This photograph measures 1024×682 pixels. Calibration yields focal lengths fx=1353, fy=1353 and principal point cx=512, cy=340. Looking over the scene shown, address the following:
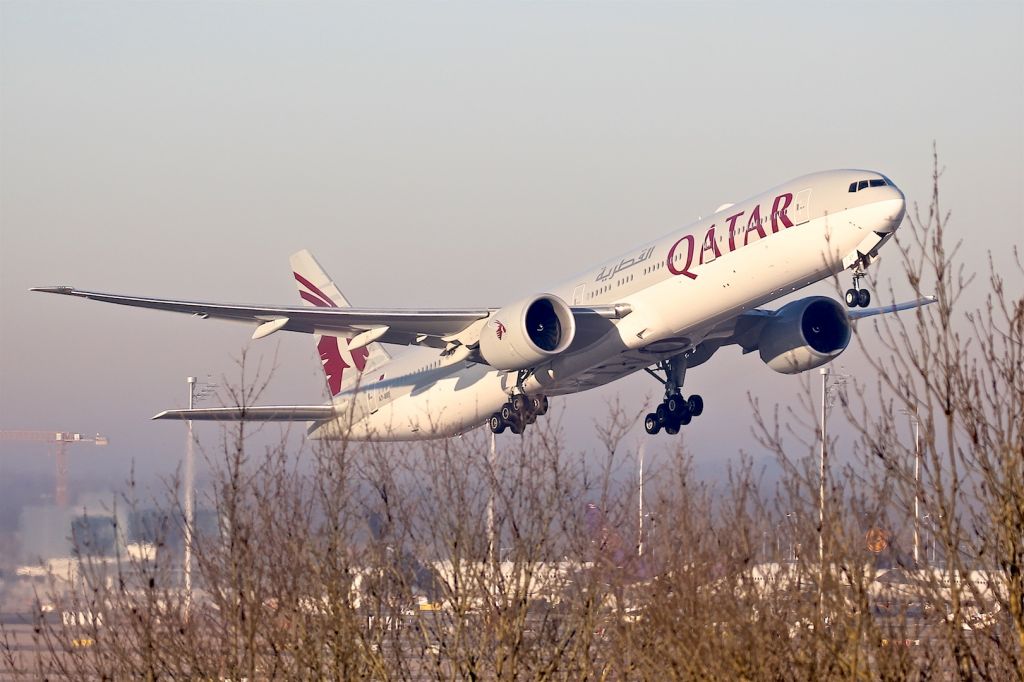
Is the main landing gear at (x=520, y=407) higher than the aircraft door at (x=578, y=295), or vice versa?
the aircraft door at (x=578, y=295)

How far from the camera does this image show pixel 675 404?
142 feet

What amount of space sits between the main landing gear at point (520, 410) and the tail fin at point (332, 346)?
834 centimetres

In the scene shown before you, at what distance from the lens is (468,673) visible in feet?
70.2

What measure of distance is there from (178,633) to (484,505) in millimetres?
5424

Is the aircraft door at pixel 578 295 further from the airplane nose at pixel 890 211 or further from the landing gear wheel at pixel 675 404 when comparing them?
the airplane nose at pixel 890 211

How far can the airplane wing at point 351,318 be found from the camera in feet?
123

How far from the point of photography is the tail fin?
4916 centimetres

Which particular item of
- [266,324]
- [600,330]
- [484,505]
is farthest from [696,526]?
[266,324]

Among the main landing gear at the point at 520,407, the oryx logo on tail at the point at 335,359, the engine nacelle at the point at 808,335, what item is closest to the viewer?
the main landing gear at the point at 520,407

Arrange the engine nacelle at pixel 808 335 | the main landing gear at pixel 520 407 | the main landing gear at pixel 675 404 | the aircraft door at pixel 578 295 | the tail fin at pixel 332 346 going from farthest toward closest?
the tail fin at pixel 332 346 < the main landing gear at pixel 675 404 < the engine nacelle at pixel 808 335 < the aircraft door at pixel 578 295 < the main landing gear at pixel 520 407

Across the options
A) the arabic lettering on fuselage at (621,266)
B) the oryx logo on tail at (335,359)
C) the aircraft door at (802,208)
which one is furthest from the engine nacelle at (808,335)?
the oryx logo on tail at (335,359)

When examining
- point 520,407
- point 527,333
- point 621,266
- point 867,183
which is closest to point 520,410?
point 520,407

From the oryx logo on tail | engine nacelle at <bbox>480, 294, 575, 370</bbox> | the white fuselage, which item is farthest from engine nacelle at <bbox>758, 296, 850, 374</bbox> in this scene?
the oryx logo on tail

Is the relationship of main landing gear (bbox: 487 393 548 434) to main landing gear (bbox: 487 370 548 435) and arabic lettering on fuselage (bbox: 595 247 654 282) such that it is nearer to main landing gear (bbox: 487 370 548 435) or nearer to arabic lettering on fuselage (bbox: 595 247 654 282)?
main landing gear (bbox: 487 370 548 435)
